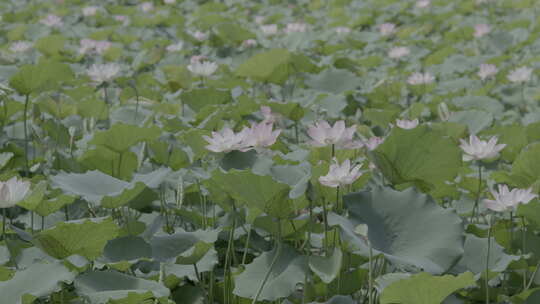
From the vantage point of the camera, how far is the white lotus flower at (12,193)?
98 centimetres

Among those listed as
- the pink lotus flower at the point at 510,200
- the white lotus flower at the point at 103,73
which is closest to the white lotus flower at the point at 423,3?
the white lotus flower at the point at 103,73

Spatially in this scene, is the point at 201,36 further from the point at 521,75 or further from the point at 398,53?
the point at 521,75

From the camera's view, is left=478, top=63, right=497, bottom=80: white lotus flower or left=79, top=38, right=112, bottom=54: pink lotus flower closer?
left=478, top=63, right=497, bottom=80: white lotus flower

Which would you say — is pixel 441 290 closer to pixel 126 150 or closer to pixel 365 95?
pixel 126 150

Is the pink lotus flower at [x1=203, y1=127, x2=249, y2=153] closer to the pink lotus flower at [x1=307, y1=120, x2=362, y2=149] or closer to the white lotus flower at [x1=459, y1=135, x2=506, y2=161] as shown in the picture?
the pink lotus flower at [x1=307, y1=120, x2=362, y2=149]

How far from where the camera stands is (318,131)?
1129 millimetres

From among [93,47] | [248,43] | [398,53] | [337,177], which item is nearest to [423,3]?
[398,53]

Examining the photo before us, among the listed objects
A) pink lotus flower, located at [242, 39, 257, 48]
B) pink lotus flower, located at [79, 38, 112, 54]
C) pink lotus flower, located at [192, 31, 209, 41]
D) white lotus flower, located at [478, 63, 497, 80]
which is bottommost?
pink lotus flower, located at [192, 31, 209, 41]

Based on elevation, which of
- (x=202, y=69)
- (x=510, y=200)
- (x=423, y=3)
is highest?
(x=510, y=200)

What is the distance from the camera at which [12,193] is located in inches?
39.2

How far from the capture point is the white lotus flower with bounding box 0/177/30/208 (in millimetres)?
981

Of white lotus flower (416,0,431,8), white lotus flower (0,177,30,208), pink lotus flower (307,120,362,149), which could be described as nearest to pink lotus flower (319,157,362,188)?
pink lotus flower (307,120,362,149)

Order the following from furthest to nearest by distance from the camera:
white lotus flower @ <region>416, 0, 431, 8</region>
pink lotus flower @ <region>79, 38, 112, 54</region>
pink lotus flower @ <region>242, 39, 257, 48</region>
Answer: white lotus flower @ <region>416, 0, 431, 8</region> → pink lotus flower @ <region>242, 39, 257, 48</region> → pink lotus flower @ <region>79, 38, 112, 54</region>

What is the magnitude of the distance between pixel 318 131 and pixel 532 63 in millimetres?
1923
